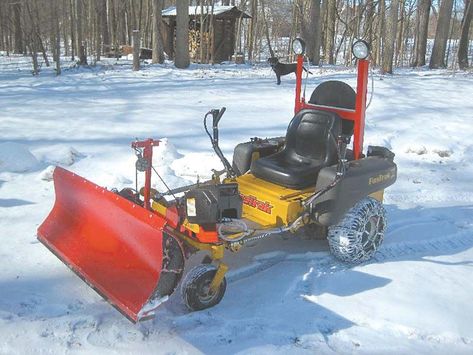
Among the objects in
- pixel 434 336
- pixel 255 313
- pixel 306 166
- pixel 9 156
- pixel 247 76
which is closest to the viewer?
pixel 434 336

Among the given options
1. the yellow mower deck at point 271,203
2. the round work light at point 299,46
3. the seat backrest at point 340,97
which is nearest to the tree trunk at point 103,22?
the round work light at point 299,46

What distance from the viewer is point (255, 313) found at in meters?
3.02

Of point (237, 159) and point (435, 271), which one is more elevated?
point (237, 159)

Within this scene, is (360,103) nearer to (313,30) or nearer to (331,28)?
(313,30)

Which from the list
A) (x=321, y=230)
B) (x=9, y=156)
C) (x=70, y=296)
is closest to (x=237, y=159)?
(x=321, y=230)

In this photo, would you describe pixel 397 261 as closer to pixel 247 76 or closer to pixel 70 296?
pixel 70 296

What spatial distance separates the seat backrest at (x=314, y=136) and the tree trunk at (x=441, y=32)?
14.8 m

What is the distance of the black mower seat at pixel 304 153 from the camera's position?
3748mm

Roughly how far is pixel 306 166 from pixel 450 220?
170 cm

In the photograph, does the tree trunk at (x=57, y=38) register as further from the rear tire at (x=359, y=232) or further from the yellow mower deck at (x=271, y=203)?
the rear tire at (x=359, y=232)

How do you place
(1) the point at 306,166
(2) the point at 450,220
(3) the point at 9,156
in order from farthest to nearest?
(3) the point at 9,156, (2) the point at 450,220, (1) the point at 306,166

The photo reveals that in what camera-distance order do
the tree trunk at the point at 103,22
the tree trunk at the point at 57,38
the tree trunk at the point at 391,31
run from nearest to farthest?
the tree trunk at the point at 57,38
the tree trunk at the point at 391,31
the tree trunk at the point at 103,22

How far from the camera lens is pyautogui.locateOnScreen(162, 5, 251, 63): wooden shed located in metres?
21.2

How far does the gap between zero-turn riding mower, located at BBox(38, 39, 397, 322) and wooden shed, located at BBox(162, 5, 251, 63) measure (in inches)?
687
